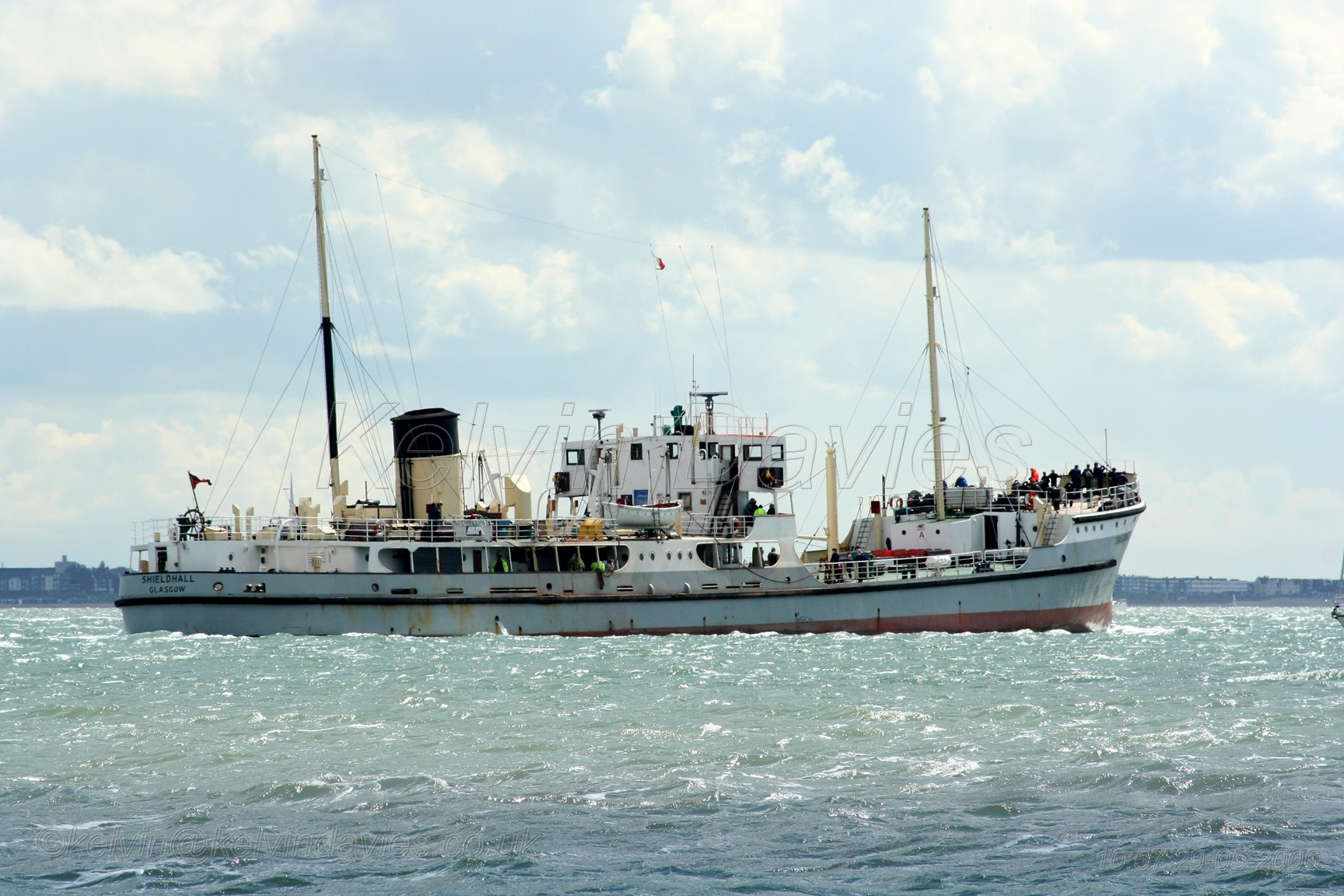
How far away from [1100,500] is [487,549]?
2054 centimetres

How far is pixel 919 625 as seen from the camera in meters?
42.2

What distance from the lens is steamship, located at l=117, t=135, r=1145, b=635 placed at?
39219mm

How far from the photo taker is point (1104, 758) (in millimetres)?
16500

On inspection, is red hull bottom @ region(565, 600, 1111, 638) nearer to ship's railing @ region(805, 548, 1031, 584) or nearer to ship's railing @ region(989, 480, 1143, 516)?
ship's railing @ region(805, 548, 1031, 584)

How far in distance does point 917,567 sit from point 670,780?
95.2 feet

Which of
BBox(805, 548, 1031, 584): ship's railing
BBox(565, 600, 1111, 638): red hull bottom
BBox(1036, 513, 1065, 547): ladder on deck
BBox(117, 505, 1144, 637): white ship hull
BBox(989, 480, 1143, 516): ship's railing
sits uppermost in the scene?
BBox(989, 480, 1143, 516): ship's railing

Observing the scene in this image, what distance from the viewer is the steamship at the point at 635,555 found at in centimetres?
3922

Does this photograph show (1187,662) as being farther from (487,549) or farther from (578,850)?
(578,850)

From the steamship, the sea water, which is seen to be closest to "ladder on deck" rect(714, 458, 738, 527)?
the steamship

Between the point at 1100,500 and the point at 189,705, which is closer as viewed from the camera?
the point at 189,705

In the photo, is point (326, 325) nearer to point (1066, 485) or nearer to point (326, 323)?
point (326, 323)

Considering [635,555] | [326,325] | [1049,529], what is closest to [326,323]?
[326,325]

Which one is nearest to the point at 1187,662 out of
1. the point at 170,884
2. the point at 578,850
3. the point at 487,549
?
the point at 487,549

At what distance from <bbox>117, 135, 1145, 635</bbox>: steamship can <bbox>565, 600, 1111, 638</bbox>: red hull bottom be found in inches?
2.3
